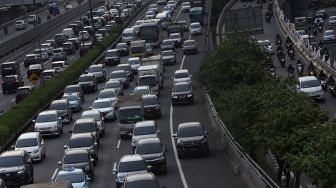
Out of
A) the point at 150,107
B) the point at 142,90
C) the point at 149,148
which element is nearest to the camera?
the point at 149,148

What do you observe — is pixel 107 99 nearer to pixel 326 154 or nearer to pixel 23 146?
pixel 23 146

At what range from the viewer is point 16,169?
41.0 m

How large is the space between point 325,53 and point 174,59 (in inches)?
606

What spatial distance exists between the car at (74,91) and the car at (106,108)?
6328 millimetres

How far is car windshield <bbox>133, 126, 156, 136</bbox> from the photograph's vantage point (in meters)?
48.9

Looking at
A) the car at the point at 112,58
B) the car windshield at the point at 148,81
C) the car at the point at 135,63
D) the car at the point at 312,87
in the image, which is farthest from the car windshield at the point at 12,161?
the car at the point at 112,58

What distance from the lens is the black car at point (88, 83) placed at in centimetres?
7403

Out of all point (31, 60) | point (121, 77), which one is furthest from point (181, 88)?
point (31, 60)

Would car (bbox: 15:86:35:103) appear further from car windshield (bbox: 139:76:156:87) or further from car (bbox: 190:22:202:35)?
car (bbox: 190:22:202:35)

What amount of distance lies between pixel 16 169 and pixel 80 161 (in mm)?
2698

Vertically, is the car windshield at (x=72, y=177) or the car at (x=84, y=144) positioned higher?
the car windshield at (x=72, y=177)

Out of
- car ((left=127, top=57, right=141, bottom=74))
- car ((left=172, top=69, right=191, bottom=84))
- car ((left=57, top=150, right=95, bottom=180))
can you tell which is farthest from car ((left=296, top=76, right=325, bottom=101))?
car ((left=127, top=57, right=141, bottom=74))

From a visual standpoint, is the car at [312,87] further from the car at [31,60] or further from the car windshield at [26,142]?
the car at [31,60]

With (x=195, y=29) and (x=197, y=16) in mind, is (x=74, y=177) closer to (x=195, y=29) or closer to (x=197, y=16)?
(x=195, y=29)
